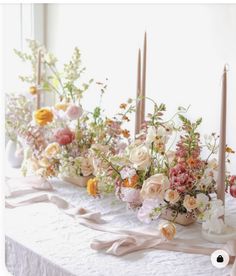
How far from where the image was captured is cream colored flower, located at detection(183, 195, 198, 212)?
1239 mm

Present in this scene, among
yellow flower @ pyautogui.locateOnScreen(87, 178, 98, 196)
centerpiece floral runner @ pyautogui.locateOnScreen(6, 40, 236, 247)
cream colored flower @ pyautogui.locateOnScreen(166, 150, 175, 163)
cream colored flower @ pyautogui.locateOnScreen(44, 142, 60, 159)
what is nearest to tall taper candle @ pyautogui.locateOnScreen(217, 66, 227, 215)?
centerpiece floral runner @ pyautogui.locateOnScreen(6, 40, 236, 247)

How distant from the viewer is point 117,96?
7.13 ft

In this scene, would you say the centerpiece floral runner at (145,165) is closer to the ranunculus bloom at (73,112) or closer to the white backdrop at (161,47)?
the ranunculus bloom at (73,112)

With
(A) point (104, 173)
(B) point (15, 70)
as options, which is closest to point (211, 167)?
(A) point (104, 173)

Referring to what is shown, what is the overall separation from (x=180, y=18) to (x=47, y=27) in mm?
780

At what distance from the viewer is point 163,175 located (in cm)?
127

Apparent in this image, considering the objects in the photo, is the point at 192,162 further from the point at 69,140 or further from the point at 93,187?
the point at 69,140

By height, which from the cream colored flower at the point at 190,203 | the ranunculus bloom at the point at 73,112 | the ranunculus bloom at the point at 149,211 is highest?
the ranunculus bloom at the point at 73,112

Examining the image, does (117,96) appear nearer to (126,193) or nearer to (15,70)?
(15,70)

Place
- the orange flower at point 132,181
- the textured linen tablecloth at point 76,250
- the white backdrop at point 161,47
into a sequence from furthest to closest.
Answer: the white backdrop at point 161,47, the orange flower at point 132,181, the textured linen tablecloth at point 76,250

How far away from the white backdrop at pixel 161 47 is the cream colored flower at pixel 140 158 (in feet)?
1.79

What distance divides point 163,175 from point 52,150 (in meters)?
0.46

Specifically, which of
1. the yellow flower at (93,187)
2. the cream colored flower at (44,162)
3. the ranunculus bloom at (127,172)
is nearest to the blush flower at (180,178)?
the ranunculus bloom at (127,172)

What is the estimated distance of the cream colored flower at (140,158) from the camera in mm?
1296
